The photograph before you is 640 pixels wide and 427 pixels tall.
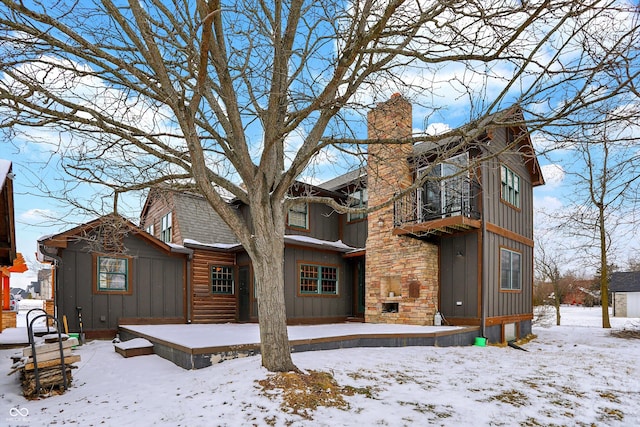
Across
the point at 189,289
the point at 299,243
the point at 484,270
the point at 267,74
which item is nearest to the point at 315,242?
the point at 299,243

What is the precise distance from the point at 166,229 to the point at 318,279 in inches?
237

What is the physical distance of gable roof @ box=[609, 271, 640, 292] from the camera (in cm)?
2734

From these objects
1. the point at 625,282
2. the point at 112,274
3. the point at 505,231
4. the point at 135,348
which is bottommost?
the point at 625,282

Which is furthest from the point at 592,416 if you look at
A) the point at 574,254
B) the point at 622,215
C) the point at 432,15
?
the point at 574,254

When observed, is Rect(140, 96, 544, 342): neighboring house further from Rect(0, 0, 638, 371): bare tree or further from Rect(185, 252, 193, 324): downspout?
Rect(0, 0, 638, 371): bare tree

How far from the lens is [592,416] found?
443 centimetres

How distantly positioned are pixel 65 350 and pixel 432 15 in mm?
6805

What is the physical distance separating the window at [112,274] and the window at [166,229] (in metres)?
2.83

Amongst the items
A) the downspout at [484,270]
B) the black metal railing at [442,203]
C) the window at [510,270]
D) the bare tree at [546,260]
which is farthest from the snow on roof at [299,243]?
the bare tree at [546,260]

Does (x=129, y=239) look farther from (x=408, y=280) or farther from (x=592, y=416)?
(x=592, y=416)

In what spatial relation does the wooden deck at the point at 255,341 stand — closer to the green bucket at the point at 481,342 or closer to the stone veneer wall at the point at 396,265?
the green bucket at the point at 481,342

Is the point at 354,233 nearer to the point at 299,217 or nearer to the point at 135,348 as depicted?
the point at 299,217

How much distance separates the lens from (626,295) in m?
27.8

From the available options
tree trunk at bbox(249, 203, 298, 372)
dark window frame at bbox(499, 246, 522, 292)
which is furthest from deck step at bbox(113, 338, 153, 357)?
dark window frame at bbox(499, 246, 522, 292)
